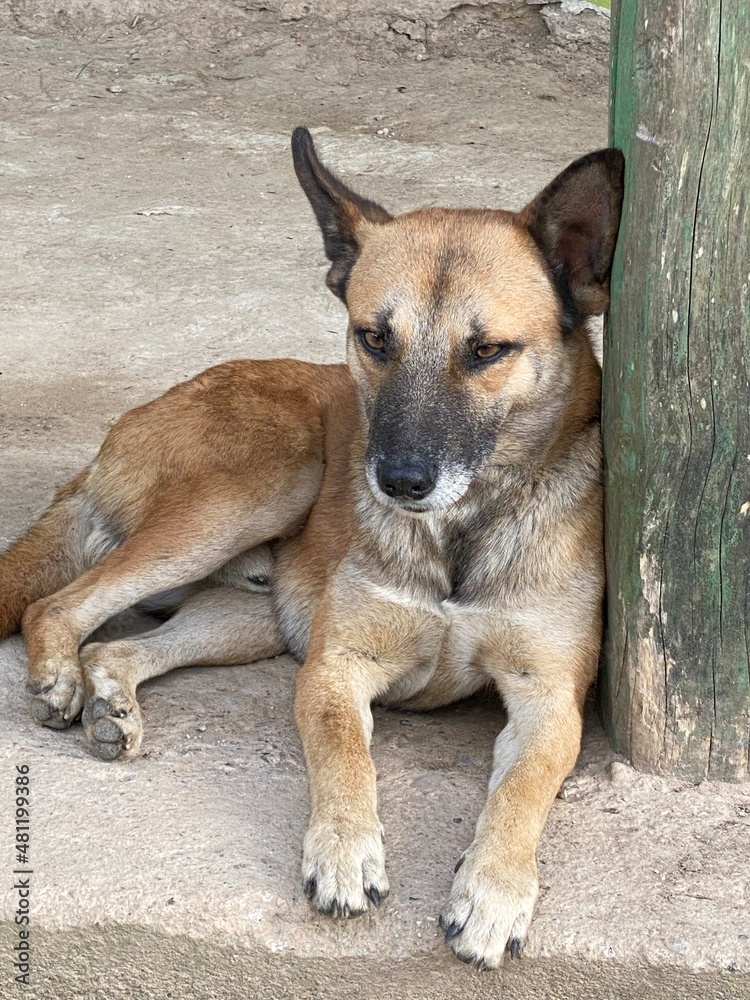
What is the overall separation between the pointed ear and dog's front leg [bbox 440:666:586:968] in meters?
1.08

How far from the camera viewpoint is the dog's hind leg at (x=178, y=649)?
3729mm

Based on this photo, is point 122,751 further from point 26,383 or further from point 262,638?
point 26,383

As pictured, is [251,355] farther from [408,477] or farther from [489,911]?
[489,911]

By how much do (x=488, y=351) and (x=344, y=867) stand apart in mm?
1433

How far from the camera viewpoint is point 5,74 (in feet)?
36.3

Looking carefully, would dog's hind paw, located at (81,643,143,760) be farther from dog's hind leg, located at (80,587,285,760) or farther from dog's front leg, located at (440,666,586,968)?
dog's front leg, located at (440,666,586,968)

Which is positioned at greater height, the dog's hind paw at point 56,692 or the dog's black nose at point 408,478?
the dog's black nose at point 408,478

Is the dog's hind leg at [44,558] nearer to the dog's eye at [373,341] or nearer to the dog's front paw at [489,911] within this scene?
the dog's eye at [373,341]

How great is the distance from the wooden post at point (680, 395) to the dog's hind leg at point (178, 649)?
4.51 ft

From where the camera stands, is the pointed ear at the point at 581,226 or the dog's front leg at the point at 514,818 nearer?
the dog's front leg at the point at 514,818

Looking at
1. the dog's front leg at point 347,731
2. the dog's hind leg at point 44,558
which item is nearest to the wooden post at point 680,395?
the dog's front leg at point 347,731

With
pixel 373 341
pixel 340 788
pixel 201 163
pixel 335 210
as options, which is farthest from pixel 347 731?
pixel 201 163

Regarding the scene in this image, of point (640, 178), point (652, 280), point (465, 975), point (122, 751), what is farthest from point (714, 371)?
point (122, 751)

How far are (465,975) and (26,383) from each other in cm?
452
